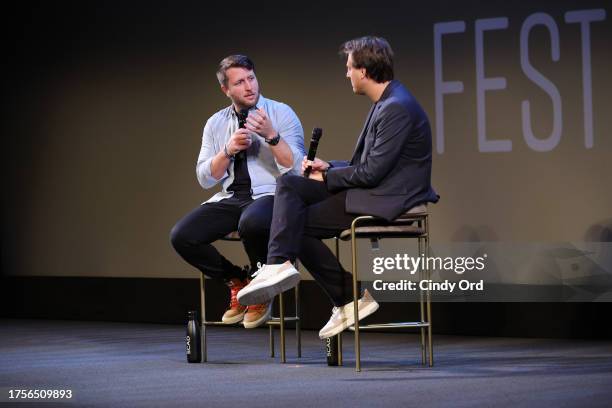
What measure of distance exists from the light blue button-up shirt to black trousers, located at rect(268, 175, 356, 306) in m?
0.37

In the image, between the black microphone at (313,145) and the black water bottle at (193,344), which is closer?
the black microphone at (313,145)

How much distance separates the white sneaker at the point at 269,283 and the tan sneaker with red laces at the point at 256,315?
0.38m

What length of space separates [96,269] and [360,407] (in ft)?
12.6

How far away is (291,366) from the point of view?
388 centimetres

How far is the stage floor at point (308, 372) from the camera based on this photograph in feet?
9.94

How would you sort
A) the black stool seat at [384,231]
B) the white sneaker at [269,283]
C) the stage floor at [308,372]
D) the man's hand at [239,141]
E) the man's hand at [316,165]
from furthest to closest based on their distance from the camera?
1. the man's hand at [239,141]
2. the man's hand at [316,165]
3. the black stool seat at [384,231]
4. the white sneaker at [269,283]
5. the stage floor at [308,372]

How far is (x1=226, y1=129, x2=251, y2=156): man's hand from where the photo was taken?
393 centimetres

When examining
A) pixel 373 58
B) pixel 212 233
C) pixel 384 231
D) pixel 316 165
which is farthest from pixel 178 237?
pixel 373 58

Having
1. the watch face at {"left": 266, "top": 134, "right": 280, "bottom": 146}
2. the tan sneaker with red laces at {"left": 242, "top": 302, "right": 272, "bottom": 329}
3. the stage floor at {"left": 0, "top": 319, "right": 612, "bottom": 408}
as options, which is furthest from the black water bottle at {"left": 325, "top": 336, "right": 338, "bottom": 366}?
the watch face at {"left": 266, "top": 134, "right": 280, "bottom": 146}

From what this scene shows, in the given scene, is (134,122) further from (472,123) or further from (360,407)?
(360,407)

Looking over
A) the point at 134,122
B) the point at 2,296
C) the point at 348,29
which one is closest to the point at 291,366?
the point at 348,29

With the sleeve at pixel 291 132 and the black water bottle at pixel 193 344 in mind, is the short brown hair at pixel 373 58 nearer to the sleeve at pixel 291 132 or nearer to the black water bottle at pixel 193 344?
the sleeve at pixel 291 132

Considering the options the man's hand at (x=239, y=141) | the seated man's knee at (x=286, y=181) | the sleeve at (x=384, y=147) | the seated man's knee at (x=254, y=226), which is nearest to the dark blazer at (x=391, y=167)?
the sleeve at (x=384, y=147)

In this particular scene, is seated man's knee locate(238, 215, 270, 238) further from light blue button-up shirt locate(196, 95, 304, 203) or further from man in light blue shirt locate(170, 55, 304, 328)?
light blue button-up shirt locate(196, 95, 304, 203)
